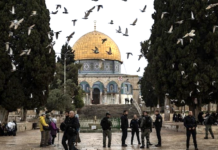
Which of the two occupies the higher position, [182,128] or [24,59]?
[24,59]

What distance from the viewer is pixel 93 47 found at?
6506cm

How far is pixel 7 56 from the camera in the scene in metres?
20.0

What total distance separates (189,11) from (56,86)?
784 inches

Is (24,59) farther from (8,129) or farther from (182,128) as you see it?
(182,128)

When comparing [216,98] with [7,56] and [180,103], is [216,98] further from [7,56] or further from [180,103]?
[7,56]

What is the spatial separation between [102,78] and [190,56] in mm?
42888

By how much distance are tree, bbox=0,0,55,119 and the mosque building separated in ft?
123

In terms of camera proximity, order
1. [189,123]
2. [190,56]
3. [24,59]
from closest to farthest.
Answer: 1. [189,123]
2. [190,56]
3. [24,59]

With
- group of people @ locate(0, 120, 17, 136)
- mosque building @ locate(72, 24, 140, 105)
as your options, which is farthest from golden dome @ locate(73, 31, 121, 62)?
group of people @ locate(0, 120, 17, 136)

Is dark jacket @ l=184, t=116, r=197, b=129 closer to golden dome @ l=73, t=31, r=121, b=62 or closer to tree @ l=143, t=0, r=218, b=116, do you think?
tree @ l=143, t=0, r=218, b=116

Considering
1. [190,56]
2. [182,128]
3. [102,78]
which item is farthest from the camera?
[102,78]

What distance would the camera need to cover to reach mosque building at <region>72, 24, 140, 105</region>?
202 ft

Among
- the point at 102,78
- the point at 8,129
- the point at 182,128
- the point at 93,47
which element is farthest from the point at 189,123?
the point at 93,47

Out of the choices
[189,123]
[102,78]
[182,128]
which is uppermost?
[102,78]
